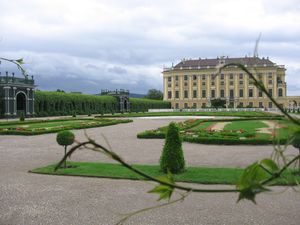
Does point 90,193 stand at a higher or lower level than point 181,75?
lower

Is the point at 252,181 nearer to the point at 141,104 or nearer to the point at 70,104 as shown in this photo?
the point at 70,104

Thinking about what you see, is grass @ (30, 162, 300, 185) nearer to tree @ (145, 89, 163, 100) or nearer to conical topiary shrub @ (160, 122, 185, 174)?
conical topiary shrub @ (160, 122, 185, 174)

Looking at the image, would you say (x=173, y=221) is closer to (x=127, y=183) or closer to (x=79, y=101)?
(x=127, y=183)

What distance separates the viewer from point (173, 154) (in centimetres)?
784

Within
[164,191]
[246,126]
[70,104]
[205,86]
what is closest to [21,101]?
[70,104]

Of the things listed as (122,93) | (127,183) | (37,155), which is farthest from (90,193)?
(122,93)

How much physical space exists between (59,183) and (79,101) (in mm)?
44586

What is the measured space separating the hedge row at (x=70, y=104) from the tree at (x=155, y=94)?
3684 cm

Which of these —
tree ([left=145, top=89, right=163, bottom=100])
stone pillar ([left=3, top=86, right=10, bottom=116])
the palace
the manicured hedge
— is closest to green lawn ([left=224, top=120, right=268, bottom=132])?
stone pillar ([left=3, top=86, right=10, bottom=116])

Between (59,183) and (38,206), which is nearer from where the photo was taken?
(38,206)

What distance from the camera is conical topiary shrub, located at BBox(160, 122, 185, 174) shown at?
307 inches

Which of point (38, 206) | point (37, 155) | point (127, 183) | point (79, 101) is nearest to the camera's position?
point (38, 206)

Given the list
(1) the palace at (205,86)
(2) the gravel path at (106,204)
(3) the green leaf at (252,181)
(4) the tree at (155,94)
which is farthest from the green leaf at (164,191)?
(4) the tree at (155,94)

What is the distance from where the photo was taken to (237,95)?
82938 mm
